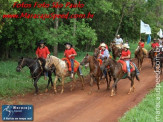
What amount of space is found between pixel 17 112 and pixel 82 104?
2949 millimetres

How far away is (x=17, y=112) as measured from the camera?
918cm

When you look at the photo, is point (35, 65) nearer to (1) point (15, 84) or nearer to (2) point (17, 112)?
(1) point (15, 84)

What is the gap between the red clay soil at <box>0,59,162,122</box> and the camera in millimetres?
8883

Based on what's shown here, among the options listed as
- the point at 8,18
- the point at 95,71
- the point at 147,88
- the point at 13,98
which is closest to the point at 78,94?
the point at 95,71

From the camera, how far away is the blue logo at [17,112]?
339 inches

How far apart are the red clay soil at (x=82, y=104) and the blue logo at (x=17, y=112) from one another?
0.27 meters

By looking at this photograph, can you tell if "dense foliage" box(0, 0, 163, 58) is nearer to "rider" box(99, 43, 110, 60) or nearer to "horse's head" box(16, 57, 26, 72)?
"horse's head" box(16, 57, 26, 72)

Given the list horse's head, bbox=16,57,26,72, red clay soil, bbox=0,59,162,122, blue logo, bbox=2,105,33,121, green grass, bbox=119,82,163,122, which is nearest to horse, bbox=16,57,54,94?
horse's head, bbox=16,57,26,72

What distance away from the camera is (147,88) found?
13539 millimetres

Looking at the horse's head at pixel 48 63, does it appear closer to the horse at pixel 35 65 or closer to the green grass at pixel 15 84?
the horse at pixel 35 65

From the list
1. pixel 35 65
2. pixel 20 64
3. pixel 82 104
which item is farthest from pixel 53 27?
pixel 82 104

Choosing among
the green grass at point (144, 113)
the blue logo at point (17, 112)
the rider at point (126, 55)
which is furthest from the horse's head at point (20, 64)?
the green grass at point (144, 113)

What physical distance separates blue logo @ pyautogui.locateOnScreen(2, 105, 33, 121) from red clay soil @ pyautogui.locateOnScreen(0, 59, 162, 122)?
0.27 meters

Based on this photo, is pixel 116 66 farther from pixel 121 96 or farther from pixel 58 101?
pixel 58 101
